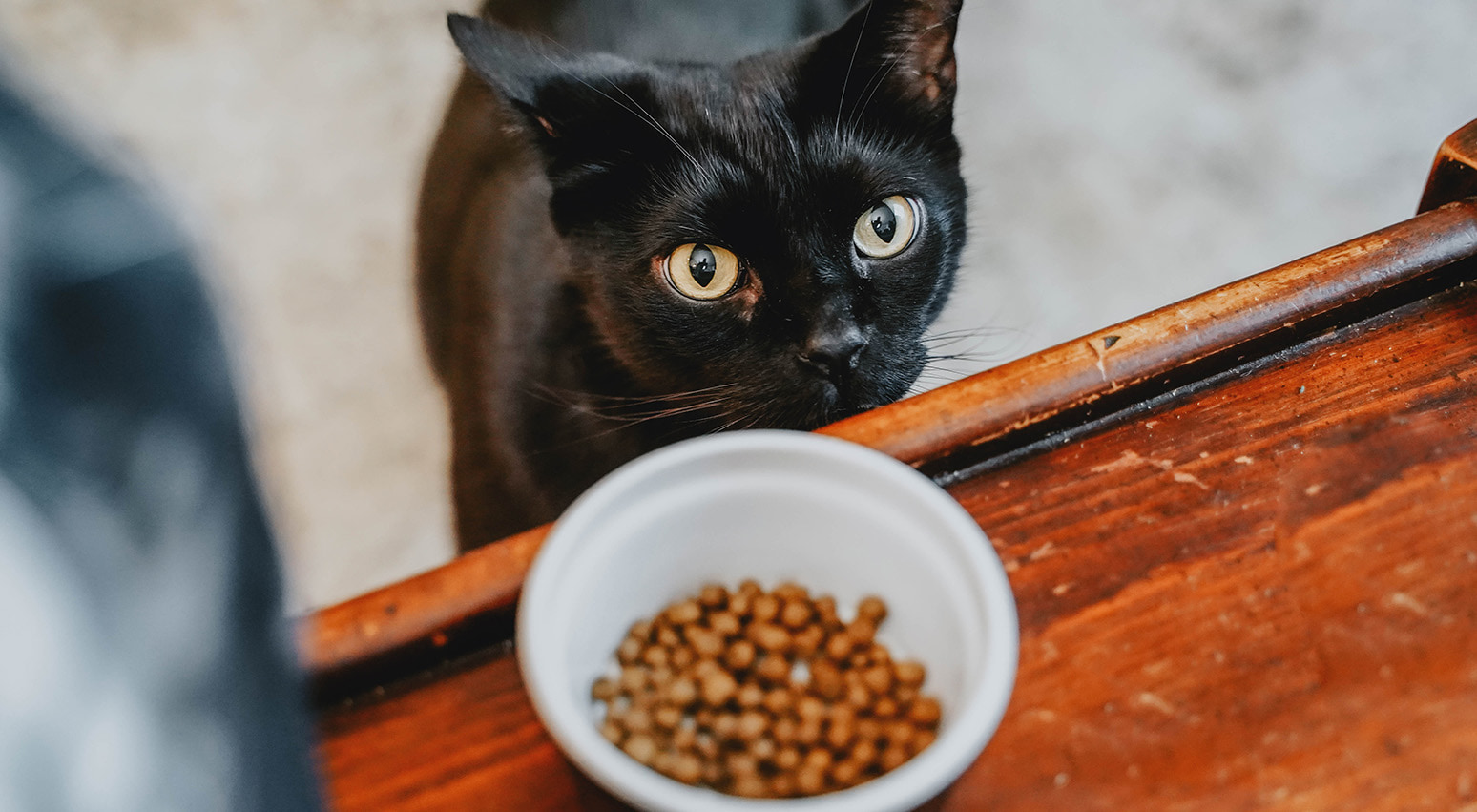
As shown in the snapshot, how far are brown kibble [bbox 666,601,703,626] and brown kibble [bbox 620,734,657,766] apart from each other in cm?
8

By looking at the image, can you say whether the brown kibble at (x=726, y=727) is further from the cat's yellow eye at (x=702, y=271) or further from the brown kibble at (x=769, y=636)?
the cat's yellow eye at (x=702, y=271)

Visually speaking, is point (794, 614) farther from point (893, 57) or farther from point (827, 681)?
point (893, 57)

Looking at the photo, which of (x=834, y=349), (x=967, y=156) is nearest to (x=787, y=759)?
(x=834, y=349)

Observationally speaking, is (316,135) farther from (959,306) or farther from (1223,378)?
(1223,378)

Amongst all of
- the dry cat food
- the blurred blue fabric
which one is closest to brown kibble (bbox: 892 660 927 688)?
the dry cat food

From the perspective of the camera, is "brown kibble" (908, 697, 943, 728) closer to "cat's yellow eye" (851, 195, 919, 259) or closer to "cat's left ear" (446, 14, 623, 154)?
"cat's yellow eye" (851, 195, 919, 259)

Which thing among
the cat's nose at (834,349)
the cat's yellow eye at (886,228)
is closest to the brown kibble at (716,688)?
the cat's nose at (834,349)

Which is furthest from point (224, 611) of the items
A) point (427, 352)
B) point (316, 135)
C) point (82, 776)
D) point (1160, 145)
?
point (1160, 145)

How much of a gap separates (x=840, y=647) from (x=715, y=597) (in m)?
0.08

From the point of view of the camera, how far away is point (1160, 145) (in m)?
1.50

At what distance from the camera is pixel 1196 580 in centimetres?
50

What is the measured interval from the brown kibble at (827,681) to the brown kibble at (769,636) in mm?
23

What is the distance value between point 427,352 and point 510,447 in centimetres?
36

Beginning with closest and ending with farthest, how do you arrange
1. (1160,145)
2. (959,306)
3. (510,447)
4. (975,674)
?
1. (975,674)
2. (510,447)
3. (959,306)
4. (1160,145)
